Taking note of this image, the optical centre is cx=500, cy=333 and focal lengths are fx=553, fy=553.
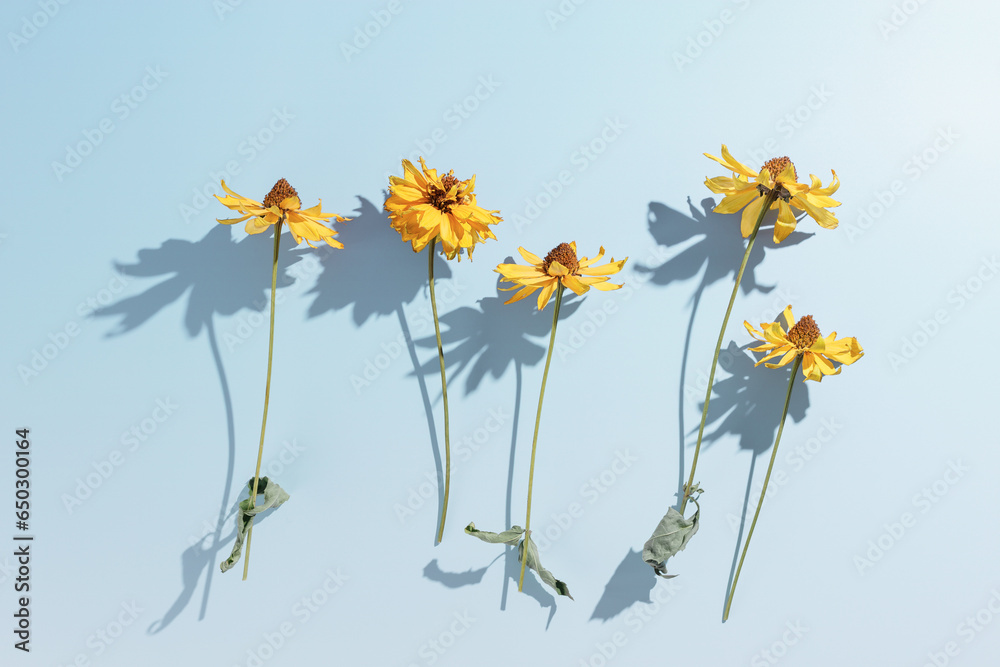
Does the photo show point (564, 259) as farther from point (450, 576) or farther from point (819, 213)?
point (450, 576)

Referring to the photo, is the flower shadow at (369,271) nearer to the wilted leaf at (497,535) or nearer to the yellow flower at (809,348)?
the wilted leaf at (497,535)

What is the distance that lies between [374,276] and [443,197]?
224 mm

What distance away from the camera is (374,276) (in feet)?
3.23

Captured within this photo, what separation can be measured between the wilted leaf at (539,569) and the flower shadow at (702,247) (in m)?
0.38

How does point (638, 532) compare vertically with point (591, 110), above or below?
below

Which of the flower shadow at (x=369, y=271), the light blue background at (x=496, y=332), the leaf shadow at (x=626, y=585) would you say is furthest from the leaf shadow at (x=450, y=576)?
the flower shadow at (x=369, y=271)

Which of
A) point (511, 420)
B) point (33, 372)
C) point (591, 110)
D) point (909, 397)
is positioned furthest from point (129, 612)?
point (909, 397)

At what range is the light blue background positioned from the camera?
0.96 metres

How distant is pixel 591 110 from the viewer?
3.36 feet

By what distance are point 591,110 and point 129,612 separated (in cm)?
121

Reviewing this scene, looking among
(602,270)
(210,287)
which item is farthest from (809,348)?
(210,287)

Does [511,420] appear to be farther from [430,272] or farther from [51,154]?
[51,154]

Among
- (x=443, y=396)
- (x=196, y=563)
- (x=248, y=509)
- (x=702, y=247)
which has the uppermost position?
(x=702, y=247)

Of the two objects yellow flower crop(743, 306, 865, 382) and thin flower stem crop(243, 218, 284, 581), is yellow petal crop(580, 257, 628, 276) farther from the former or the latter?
thin flower stem crop(243, 218, 284, 581)
